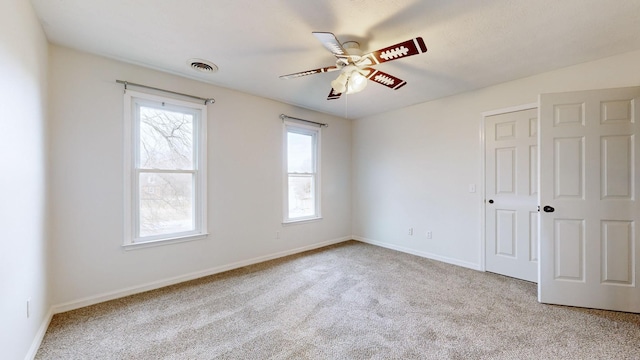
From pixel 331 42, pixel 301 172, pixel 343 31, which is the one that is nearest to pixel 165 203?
pixel 301 172

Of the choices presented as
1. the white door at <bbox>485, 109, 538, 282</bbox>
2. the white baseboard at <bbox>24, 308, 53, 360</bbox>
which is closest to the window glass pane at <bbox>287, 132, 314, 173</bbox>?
the white door at <bbox>485, 109, 538, 282</bbox>

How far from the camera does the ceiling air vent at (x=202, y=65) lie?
Result: 2.70m

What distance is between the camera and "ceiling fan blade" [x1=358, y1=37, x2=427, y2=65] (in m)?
1.69

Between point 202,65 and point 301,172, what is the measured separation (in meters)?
2.23

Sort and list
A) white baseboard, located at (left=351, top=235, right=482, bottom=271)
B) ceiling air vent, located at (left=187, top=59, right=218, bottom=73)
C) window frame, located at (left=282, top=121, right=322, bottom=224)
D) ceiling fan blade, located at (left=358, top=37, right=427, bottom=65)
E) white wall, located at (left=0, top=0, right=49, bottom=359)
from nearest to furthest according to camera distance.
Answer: white wall, located at (left=0, top=0, right=49, bottom=359) → ceiling fan blade, located at (left=358, top=37, right=427, bottom=65) → ceiling air vent, located at (left=187, top=59, right=218, bottom=73) → white baseboard, located at (left=351, top=235, right=482, bottom=271) → window frame, located at (left=282, top=121, right=322, bottom=224)

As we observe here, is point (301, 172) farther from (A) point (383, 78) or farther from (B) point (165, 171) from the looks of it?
(A) point (383, 78)

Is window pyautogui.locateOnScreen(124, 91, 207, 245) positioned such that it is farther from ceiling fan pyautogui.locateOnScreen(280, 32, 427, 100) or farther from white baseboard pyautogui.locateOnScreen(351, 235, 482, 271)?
white baseboard pyautogui.locateOnScreen(351, 235, 482, 271)

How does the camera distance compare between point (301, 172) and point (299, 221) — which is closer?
point (299, 221)

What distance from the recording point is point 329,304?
8.29ft

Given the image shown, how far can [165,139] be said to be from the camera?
119 inches

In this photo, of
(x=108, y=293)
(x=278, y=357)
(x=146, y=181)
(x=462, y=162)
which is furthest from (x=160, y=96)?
(x=462, y=162)

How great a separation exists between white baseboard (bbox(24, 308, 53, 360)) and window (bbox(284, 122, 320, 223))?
8.81ft

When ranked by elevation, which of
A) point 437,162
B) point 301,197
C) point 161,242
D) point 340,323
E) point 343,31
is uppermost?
point 343,31

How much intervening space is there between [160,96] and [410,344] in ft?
11.3
